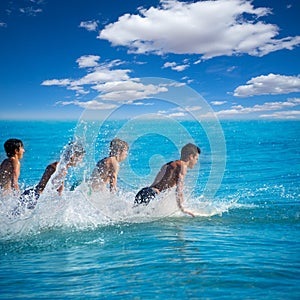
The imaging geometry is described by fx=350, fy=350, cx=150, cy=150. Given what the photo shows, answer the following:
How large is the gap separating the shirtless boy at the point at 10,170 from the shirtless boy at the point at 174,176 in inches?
100.0

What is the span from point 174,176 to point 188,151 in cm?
62

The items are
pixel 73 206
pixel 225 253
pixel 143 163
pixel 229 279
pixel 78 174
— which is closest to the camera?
pixel 229 279

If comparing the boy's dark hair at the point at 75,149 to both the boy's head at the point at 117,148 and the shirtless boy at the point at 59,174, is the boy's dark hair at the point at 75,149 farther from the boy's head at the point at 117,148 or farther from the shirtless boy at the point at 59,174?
the boy's head at the point at 117,148

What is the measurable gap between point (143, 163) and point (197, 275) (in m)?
15.8

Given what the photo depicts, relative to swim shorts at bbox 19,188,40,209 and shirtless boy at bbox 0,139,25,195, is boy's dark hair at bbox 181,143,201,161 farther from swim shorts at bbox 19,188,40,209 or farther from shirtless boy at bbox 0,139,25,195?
shirtless boy at bbox 0,139,25,195

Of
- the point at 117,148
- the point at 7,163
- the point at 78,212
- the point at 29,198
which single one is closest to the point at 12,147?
the point at 7,163

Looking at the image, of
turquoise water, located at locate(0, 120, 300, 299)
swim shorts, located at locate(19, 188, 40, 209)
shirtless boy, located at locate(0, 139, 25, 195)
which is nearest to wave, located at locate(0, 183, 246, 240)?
turquoise water, located at locate(0, 120, 300, 299)

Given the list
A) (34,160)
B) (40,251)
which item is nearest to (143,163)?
(34,160)

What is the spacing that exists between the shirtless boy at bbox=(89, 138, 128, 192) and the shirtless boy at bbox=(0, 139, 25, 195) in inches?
60.2

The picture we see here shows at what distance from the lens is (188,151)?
737cm

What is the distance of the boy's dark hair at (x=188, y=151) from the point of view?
7.35 m

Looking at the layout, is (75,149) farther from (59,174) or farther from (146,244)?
(146,244)

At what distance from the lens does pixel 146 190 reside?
24.3 feet

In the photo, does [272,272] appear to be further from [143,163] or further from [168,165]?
[143,163]
